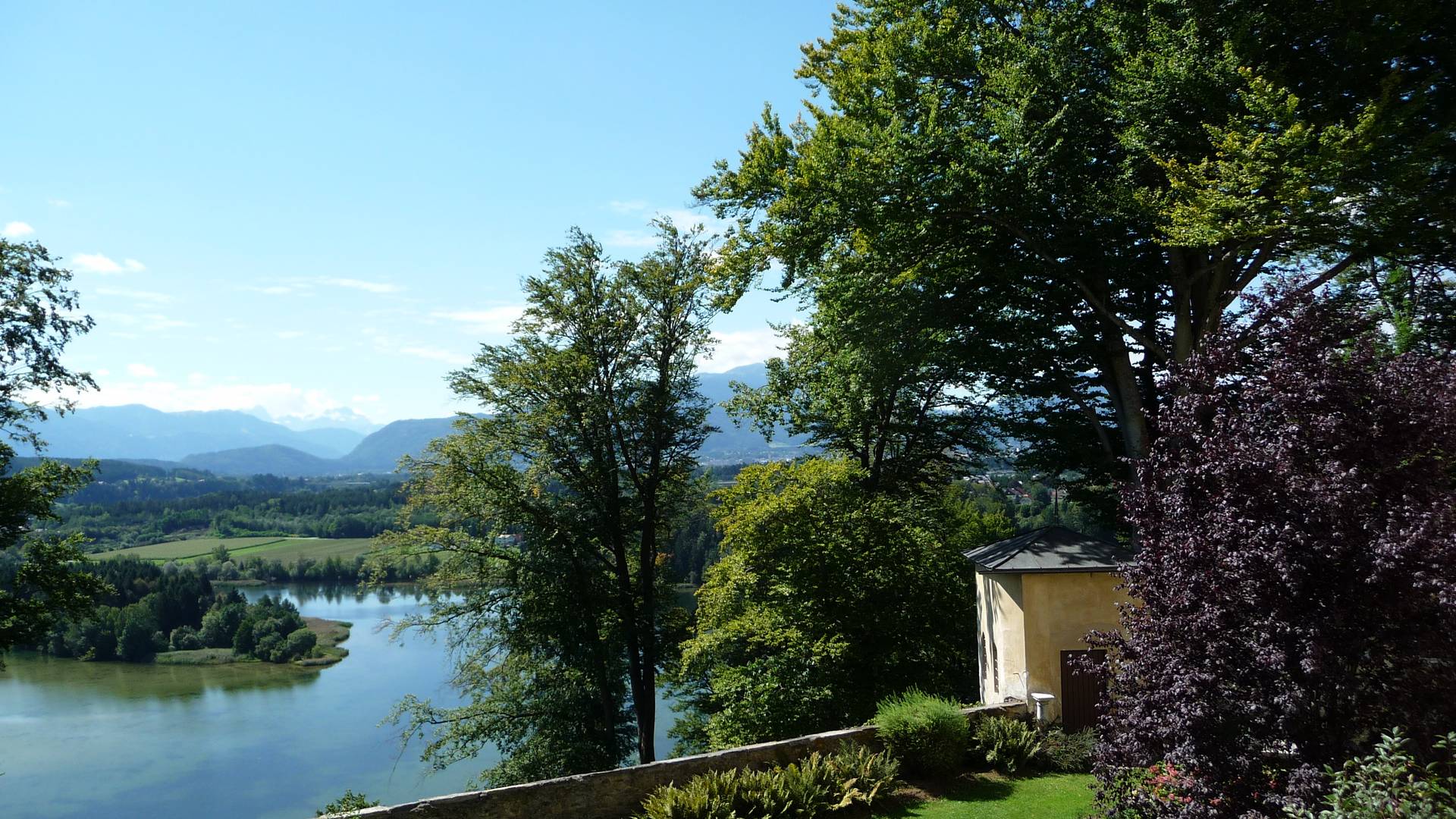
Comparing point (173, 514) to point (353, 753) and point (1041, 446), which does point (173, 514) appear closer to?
point (353, 753)

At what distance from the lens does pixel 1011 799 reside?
10.1 meters

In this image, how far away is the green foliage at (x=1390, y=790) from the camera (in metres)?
5.01

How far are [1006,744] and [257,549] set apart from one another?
14500cm

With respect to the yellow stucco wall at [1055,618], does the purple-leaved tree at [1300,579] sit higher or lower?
higher

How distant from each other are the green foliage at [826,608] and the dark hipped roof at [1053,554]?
3.31 m

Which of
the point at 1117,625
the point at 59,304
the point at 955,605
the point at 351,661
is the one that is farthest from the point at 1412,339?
the point at 351,661

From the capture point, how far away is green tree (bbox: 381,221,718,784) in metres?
21.7

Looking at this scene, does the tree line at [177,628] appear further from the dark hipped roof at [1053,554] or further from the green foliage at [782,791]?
the green foliage at [782,791]

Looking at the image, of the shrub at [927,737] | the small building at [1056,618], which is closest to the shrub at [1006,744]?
the shrub at [927,737]

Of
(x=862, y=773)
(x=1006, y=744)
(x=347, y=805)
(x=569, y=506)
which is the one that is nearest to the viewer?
(x=347, y=805)

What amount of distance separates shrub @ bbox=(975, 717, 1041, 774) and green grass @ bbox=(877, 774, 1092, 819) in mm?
219

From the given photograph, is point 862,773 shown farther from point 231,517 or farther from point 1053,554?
point 231,517

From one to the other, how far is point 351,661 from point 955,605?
210ft

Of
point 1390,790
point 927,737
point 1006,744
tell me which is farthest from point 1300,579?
point 1006,744
